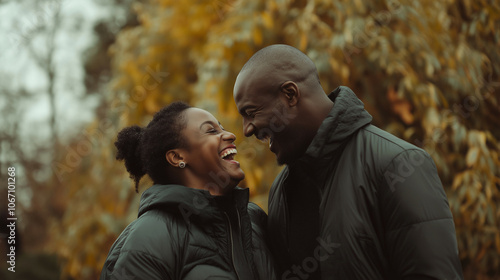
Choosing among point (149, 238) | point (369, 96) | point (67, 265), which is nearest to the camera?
point (149, 238)

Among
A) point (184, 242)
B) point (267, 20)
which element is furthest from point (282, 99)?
point (267, 20)

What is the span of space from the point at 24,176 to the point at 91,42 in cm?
302

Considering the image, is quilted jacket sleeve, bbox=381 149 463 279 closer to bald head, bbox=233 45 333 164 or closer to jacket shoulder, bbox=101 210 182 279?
bald head, bbox=233 45 333 164

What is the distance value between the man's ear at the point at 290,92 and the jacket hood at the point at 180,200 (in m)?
0.48

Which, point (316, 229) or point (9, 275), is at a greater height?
point (316, 229)

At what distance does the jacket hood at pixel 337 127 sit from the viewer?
1.83m

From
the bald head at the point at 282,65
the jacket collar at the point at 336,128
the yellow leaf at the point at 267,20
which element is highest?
the yellow leaf at the point at 267,20

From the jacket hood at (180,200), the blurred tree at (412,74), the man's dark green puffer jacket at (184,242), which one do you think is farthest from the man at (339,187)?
the blurred tree at (412,74)

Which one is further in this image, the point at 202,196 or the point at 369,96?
the point at 369,96

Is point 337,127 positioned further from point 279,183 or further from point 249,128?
point 279,183

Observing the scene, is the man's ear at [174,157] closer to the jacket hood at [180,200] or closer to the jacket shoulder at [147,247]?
the jacket hood at [180,200]

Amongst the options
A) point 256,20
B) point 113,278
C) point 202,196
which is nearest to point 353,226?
point 202,196

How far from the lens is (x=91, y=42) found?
10.7 meters

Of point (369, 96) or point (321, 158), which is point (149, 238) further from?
point (369, 96)
